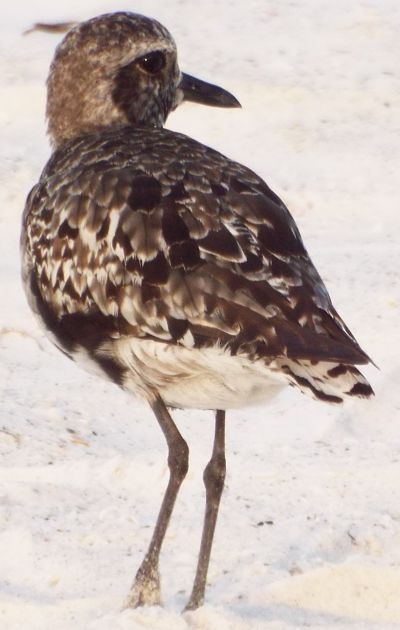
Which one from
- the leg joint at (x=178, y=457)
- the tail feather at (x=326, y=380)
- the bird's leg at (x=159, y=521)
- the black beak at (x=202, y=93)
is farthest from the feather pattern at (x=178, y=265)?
the black beak at (x=202, y=93)

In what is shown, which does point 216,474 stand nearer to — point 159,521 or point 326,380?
point 159,521

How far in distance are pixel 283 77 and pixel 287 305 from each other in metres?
5.89

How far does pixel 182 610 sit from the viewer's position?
253 inches

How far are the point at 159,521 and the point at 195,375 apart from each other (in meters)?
0.83

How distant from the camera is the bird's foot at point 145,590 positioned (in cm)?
632

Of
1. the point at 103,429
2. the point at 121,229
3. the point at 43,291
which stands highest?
the point at 121,229

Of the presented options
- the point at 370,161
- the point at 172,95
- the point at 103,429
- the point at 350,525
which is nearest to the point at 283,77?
the point at 370,161

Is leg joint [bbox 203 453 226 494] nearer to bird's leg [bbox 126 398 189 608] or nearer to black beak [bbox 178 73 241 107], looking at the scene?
bird's leg [bbox 126 398 189 608]

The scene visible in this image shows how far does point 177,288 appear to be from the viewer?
582 cm

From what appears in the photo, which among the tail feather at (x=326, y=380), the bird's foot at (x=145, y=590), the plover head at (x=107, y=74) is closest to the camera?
the tail feather at (x=326, y=380)

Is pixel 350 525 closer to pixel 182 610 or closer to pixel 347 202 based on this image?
pixel 182 610

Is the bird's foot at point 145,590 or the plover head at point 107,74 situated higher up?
the plover head at point 107,74

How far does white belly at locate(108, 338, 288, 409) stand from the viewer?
5773 millimetres

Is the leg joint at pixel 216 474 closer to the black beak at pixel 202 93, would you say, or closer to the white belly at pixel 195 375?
the white belly at pixel 195 375
